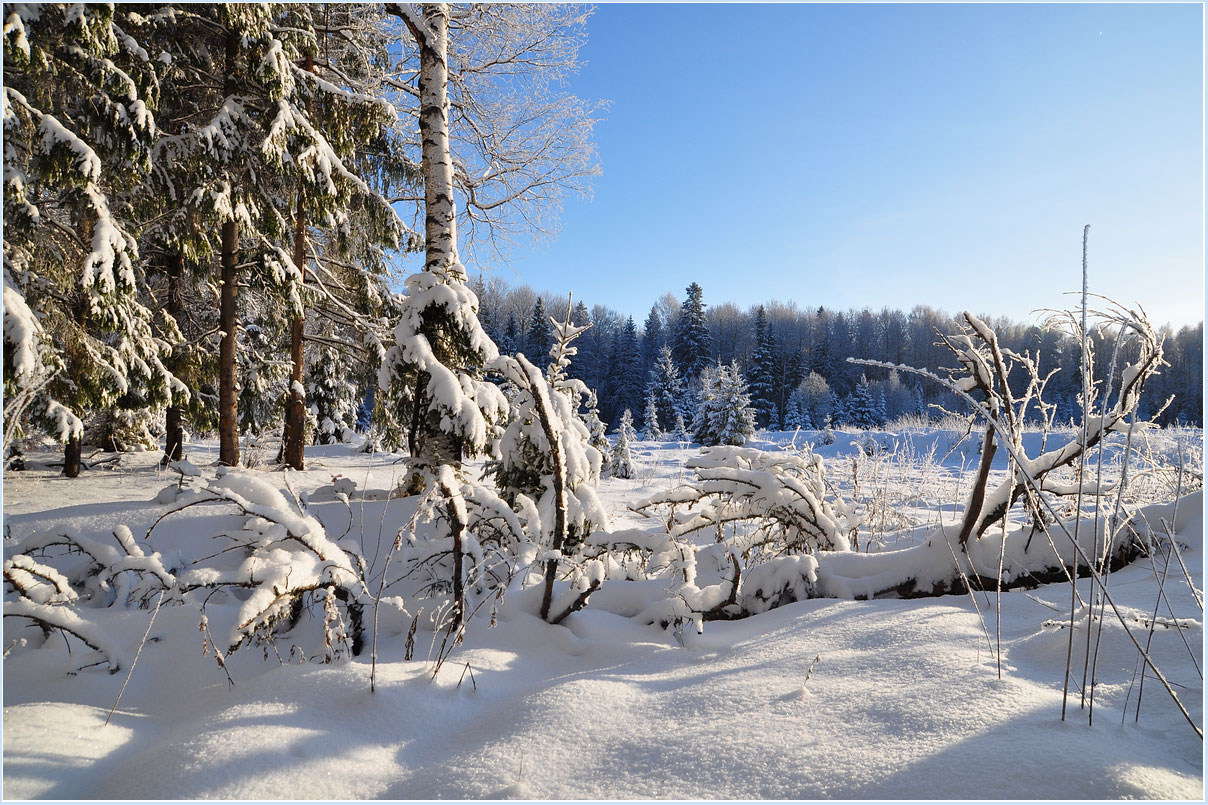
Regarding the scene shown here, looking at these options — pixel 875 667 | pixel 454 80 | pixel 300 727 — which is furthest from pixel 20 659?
pixel 454 80

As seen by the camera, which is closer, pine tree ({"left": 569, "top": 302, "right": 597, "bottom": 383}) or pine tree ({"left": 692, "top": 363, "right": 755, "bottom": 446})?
pine tree ({"left": 692, "top": 363, "right": 755, "bottom": 446})

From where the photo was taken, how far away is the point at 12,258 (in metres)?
4.12

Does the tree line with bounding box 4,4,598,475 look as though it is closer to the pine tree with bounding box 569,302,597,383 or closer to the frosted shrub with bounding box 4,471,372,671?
the frosted shrub with bounding box 4,471,372,671

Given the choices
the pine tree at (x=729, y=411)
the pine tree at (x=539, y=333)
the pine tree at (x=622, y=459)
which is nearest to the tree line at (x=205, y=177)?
the pine tree at (x=622, y=459)

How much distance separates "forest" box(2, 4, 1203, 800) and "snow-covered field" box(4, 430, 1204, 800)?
1cm

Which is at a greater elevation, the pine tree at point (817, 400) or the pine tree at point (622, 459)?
the pine tree at point (817, 400)

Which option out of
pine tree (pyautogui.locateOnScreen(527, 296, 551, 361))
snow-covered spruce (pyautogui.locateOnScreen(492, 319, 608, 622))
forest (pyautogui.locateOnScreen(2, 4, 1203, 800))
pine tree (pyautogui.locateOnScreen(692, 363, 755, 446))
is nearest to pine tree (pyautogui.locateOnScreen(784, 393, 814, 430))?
pine tree (pyautogui.locateOnScreen(692, 363, 755, 446))

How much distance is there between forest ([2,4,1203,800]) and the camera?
1442 millimetres

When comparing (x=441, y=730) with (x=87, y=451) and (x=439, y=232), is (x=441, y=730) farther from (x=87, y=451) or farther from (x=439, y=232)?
(x=87, y=451)

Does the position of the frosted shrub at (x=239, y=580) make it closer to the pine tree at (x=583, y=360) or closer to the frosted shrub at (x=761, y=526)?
the frosted shrub at (x=761, y=526)

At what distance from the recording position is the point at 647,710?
1.73 meters

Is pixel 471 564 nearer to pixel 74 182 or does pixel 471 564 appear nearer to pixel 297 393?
pixel 74 182

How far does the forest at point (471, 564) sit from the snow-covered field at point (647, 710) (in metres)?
0.01

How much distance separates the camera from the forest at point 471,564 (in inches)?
56.8
